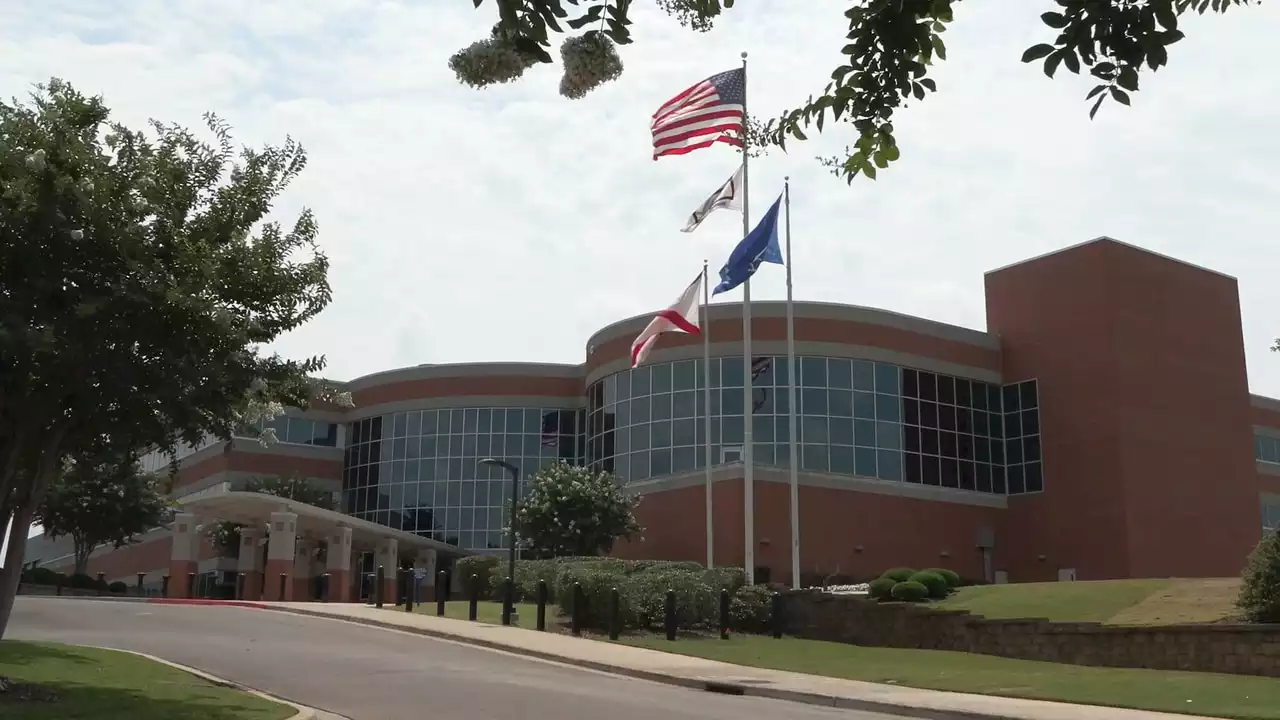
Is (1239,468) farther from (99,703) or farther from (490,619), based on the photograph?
(99,703)

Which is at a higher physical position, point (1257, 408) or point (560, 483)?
point (1257, 408)

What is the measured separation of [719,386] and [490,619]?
1674 centimetres

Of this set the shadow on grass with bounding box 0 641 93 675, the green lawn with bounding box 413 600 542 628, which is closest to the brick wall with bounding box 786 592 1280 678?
the green lawn with bounding box 413 600 542 628

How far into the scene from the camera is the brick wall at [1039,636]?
1825cm

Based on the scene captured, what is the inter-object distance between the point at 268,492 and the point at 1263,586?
4349cm

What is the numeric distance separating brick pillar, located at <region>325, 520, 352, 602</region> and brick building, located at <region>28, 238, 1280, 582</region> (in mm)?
10475

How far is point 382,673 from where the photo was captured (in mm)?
17984

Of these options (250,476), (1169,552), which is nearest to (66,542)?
(250,476)

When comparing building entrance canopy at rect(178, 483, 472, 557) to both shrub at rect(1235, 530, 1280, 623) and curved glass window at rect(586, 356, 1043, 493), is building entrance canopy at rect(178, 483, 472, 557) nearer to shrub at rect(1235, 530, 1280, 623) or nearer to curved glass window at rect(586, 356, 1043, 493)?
curved glass window at rect(586, 356, 1043, 493)

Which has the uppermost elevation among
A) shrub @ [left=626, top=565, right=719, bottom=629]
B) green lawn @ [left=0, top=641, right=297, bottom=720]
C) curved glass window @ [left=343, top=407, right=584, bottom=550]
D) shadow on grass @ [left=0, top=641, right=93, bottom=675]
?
curved glass window @ [left=343, top=407, right=584, bottom=550]

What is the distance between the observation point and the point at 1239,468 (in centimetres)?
4756

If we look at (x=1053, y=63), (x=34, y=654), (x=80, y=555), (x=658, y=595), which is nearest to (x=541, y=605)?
(x=658, y=595)

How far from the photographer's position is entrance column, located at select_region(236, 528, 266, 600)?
162 feet

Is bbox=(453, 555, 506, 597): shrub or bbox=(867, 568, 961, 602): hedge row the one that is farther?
bbox=(453, 555, 506, 597): shrub
